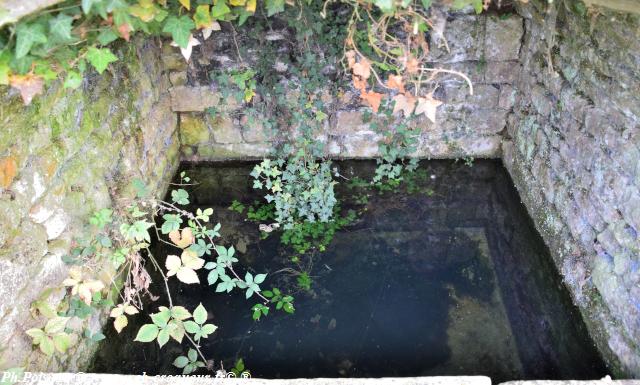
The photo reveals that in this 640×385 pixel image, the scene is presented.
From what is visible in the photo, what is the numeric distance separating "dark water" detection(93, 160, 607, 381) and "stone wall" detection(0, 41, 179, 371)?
534 mm

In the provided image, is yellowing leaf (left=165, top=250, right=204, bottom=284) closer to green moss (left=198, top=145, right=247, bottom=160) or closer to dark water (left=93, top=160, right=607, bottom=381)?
dark water (left=93, top=160, right=607, bottom=381)

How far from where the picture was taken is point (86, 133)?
2441 millimetres

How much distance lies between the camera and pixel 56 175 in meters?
2.18

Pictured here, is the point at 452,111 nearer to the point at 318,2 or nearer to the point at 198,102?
the point at 318,2

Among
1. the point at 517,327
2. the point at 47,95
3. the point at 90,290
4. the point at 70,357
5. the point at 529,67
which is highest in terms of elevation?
the point at 47,95

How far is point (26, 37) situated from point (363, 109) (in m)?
2.55

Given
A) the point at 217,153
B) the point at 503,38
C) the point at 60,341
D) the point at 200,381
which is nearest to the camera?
the point at 200,381

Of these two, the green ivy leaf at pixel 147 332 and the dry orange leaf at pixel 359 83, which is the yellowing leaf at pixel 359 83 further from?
the green ivy leaf at pixel 147 332

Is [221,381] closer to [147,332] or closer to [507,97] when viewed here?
[147,332]

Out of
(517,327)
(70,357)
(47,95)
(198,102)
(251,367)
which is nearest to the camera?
(47,95)

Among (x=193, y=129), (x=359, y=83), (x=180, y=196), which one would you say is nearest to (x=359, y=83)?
(x=359, y=83)

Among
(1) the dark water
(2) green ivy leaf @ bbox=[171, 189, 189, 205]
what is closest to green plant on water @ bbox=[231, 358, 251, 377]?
(1) the dark water

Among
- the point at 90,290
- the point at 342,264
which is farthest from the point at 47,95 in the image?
the point at 342,264

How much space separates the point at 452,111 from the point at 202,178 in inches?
75.4
